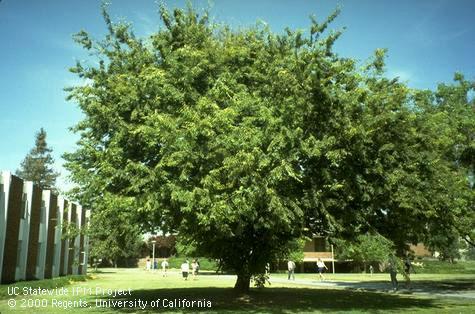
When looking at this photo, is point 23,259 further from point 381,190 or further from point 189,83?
point 381,190

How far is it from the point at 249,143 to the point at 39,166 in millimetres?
106781

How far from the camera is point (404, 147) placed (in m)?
19.3

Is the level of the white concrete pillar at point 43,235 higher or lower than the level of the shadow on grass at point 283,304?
higher

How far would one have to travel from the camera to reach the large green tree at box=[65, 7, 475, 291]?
50.7 feet

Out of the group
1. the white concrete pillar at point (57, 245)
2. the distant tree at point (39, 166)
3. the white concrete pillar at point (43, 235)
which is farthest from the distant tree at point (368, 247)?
the distant tree at point (39, 166)

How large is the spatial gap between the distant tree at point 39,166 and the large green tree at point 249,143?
315 ft

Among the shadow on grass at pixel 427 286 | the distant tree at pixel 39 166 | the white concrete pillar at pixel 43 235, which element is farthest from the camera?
the distant tree at pixel 39 166

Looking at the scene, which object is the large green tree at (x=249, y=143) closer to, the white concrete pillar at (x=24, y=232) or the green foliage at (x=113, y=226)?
the green foliage at (x=113, y=226)

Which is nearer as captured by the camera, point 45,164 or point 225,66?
point 225,66

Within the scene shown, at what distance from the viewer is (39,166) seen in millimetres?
111062

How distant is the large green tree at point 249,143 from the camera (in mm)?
15461

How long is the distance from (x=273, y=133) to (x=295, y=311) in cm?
646

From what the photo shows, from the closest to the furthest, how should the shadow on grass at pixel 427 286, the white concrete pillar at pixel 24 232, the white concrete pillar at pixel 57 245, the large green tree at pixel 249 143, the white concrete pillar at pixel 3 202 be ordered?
the large green tree at pixel 249 143 → the shadow on grass at pixel 427 286 → the white concrete pillar at pixel 3 202 → the white concrete pillar at pixel 24 232 → the white concrete pillar at pixel 57 245

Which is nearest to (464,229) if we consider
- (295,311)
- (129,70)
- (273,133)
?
(295,311)
